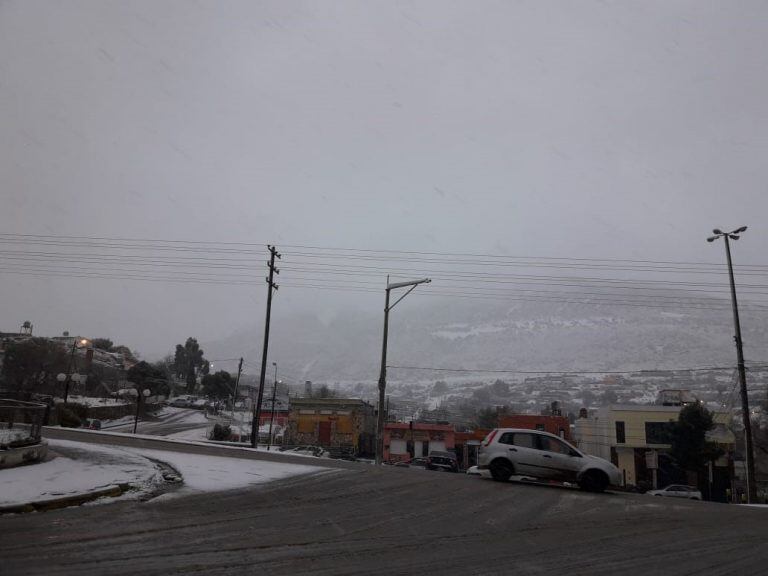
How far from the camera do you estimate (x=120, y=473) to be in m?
11.1

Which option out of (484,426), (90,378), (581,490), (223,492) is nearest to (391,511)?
(223,492)

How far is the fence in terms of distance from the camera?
37.3 ft

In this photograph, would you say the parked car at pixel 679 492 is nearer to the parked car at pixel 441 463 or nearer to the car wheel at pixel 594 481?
the parked car at pixel 441 463

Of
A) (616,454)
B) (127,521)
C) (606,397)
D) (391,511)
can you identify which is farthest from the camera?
(606,397)

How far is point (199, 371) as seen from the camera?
127 metres

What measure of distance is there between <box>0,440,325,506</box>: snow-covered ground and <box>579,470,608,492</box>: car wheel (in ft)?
23.3

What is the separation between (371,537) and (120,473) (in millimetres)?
6334

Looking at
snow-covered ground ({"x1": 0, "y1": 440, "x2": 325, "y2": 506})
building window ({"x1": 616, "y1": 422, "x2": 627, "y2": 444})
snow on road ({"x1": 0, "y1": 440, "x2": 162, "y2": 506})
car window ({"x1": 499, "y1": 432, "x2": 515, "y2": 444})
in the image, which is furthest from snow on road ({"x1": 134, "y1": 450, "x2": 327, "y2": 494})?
building window ({"x1": 616, "y1": 422, "x2": 627, "y2": 444})

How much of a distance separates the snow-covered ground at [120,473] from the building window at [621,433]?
4490 cm

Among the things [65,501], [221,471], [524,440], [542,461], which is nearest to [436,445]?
[524,440]

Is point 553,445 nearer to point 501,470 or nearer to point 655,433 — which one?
point 501,470

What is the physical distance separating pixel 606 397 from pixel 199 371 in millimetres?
98784

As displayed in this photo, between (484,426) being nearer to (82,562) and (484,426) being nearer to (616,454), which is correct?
(616,454)

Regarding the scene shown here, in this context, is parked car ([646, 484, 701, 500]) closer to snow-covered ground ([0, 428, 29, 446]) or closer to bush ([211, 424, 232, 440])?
snow-covered ground ([0, 428, 29, 446])
